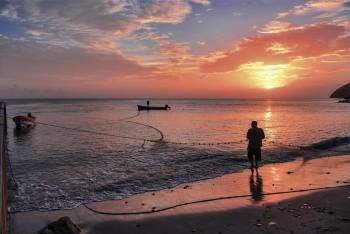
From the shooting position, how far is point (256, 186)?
41.8 ft

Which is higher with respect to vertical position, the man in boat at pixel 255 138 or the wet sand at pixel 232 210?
the man in boat at pixel 255 138

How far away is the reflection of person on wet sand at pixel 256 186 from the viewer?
36.9 feet

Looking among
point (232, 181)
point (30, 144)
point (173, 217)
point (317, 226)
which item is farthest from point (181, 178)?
point (30, 144)

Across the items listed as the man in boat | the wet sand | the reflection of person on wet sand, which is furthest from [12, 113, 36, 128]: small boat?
the reflection of person on wet sand

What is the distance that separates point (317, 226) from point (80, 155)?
1736cm

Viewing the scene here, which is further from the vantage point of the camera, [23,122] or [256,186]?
[23,122]

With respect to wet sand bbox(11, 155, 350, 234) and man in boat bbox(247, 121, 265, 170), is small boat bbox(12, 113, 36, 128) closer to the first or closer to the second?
man in boat bbox(247, 121, 265, 170)

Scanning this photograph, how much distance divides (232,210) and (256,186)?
326 centimetres

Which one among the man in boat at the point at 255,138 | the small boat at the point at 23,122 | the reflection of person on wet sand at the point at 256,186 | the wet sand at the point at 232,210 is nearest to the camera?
the wet sand at the point at 232,210

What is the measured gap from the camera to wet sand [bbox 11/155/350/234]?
27.8 feet

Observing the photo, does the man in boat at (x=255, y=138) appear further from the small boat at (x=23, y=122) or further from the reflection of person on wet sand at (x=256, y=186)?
the small boat at (x=23, y=122)

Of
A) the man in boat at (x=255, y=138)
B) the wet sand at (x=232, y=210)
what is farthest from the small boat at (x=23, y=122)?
the wet sand at (x=232, y=210)

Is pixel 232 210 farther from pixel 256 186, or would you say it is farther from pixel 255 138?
pixel 255 138

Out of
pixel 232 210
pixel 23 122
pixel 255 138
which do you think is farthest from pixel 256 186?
pixel 23 122
